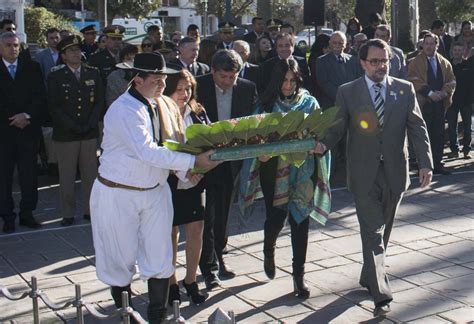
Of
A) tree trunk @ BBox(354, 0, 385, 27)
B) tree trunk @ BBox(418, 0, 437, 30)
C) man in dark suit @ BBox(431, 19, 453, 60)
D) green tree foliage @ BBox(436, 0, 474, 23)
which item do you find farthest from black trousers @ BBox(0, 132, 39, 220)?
green tree foliage @ BBox(436, 0, 474, 23)

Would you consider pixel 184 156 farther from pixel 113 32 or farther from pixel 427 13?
pixel 427 13

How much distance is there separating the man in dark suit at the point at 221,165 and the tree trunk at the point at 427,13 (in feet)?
62.0

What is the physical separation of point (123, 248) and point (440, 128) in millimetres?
7697

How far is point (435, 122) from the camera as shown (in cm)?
1202

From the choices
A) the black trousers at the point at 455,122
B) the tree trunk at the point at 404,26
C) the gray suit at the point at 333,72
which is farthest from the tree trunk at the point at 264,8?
the gray suit at the point at 333,72

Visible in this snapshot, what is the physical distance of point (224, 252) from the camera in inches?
307

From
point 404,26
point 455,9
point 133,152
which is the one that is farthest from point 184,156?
point 455,9

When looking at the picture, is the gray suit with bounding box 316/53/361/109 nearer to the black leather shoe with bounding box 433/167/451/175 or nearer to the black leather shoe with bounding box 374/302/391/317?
the black leather shoe with bounding box 433/167/451/175

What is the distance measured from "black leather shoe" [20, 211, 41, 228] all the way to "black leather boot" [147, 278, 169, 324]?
392cm

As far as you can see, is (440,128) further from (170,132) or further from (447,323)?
(170,132)

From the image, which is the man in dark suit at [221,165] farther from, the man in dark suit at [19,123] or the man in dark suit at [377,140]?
the man in dark suit at [19,123]

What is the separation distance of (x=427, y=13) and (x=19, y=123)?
18.5 m

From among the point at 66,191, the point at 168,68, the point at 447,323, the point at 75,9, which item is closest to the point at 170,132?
the point at 168,68

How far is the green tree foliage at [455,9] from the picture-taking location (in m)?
32.4
